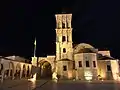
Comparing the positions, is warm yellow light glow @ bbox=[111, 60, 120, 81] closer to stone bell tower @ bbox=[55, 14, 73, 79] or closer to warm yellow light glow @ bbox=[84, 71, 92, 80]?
warm yellow light glow @ bbox=[84, 71, 92, 80]

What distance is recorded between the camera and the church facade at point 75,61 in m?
35.7

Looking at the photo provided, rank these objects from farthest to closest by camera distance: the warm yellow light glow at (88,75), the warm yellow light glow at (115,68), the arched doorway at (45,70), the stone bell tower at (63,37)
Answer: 1. the arched doorway at (45,70)
2. the stone bell tower at (63,37)
3. the warm yellow light glow at (115,68)
4. the warm yellow light glow at (88,75)

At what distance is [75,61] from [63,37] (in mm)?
8952

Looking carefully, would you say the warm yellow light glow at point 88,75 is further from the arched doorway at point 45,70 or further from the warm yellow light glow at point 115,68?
the arched doorway at point 45,70

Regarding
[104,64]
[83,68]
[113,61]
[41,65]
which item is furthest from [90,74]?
[41,65]

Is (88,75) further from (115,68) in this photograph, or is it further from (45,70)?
(45,70)

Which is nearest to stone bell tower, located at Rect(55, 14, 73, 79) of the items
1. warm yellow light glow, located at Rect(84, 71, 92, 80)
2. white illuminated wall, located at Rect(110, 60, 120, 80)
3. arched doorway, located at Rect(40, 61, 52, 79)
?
warm yellow light glow, located at Rect(84, 71, 92, 80)

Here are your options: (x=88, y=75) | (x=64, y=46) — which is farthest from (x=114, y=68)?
(x=64, y=46)

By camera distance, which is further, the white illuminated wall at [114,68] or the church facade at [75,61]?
the white illuminated wall at [114,68]

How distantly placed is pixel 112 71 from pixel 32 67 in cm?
2315

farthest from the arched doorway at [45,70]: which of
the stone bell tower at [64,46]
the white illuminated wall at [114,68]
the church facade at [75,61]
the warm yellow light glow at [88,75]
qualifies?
the white illuminated wall at [114,68]

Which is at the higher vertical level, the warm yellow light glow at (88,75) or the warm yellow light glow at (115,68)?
the warm yellow light glow at (115,68)

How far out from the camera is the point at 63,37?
142 feet

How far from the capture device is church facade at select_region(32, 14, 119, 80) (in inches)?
1404
